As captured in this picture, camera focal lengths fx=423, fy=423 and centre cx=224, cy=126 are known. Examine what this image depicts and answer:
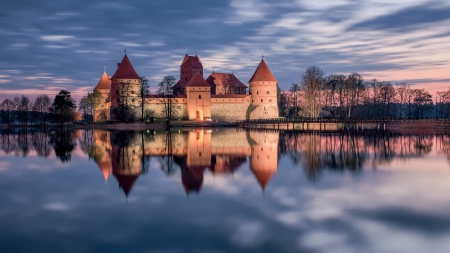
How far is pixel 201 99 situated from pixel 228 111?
13.7 ft

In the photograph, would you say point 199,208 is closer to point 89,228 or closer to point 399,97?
point 89,228

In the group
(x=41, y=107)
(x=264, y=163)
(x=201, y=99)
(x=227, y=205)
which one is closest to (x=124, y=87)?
(x=201, y=99)

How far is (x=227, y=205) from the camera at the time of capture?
377 inches

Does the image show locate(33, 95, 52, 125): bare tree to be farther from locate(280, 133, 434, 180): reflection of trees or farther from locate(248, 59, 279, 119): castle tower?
locate(280, 133, 434, 180): reflection of trees

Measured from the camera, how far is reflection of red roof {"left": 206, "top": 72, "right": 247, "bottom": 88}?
61331 mm

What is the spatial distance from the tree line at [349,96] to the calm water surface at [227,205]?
33.1m

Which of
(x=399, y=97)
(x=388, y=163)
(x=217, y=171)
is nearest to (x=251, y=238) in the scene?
(x=217, y=171)

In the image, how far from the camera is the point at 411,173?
14.1 m

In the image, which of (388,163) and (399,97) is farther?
(399,97)

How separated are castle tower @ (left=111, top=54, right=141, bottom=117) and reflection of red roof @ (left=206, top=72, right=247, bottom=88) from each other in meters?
12.4

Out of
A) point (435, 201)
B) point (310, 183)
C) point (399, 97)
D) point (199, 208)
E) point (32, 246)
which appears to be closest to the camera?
point (32, 246)

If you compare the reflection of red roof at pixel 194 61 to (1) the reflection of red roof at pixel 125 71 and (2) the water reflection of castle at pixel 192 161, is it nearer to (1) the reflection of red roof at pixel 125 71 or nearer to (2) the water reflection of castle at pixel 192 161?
(1) the reflection of red roof at pixel 125 71

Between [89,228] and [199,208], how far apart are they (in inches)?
95.4

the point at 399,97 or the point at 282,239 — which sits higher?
the point at 399,97
